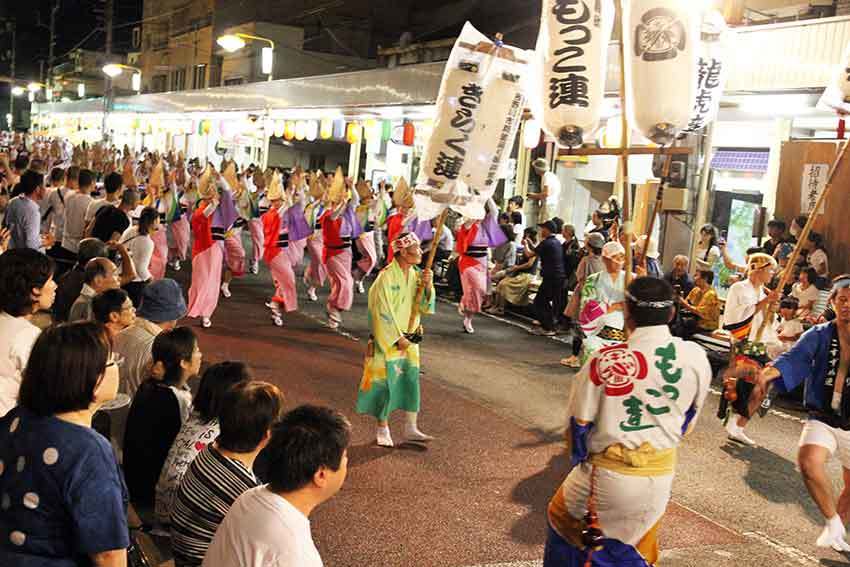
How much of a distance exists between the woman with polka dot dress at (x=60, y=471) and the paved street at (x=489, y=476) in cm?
263

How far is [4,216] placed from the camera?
8.64 metres

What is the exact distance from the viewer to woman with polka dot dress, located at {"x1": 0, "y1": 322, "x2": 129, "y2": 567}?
2.59 meters

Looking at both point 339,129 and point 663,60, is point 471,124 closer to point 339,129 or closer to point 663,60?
point 663,60

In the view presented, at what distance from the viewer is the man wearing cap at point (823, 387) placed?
5.43 m

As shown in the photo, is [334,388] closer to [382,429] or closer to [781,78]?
[382,429]

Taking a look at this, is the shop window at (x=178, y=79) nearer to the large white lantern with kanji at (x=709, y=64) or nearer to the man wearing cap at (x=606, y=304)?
the man wearing cap at (x=606, y=304)

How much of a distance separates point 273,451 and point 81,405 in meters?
0.63

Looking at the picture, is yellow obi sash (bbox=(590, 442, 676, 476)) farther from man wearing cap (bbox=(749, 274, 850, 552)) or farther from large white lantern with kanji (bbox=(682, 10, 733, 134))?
large white lantern with kanji (bbox=(682, 10, 733, 134))

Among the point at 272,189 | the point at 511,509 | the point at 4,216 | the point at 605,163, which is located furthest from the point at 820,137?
the point at 4,216

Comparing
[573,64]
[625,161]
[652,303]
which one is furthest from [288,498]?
[573,64]

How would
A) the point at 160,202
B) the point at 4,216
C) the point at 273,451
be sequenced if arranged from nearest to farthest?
the point at 273,451 < the point at 4,216 < the point at 160,202

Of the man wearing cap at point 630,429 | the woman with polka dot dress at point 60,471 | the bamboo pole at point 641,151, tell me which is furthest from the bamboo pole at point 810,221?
the woman with polka dot dress at point 60,471

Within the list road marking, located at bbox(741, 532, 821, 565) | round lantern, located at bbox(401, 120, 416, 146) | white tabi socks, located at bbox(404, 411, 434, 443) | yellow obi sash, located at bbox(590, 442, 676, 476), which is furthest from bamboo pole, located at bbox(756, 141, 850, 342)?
round lantern, located at bbox(401, 120, 416, 146)

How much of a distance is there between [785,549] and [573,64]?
11.5 ft
